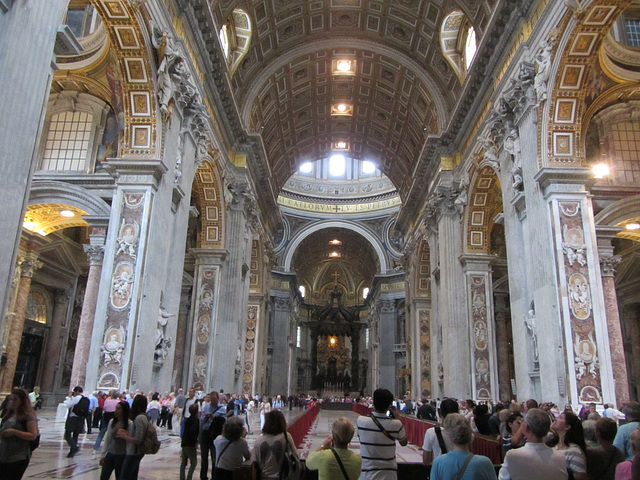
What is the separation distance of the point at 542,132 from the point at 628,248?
335 inches

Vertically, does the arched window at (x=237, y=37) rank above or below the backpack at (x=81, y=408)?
above

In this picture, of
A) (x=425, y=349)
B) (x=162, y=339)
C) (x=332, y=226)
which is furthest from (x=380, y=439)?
(x=332, y=226)

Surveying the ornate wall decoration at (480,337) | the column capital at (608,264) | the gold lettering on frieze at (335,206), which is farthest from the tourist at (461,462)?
the gold lettering on frieze at (335,206)

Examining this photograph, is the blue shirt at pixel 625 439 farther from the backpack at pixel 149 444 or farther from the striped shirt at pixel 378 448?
the backpack at pixel 149 444

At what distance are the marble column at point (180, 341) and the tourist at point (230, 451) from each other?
50.2 feet

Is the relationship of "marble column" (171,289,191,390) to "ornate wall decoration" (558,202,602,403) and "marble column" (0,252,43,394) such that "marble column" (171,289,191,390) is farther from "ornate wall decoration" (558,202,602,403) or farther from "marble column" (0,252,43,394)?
"ornate wall decoration" (558,202,602,403)

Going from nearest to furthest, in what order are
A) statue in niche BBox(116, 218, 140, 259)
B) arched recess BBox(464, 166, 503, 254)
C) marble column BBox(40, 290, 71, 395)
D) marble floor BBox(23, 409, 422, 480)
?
marble floor BBox(23, 409, 422, 480), statue in niche BBox(116, 218, 140, 259), arched recess BBox(464, 166, 503, 254), marble column BBox(40, 290, 71, 395)

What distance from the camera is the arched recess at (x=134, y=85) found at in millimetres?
11016

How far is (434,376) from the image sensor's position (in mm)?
21078

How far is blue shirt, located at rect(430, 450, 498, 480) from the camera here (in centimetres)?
295

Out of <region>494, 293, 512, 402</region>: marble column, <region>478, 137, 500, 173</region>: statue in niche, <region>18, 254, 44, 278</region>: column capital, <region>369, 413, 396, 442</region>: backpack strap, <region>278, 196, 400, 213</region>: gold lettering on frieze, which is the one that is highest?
<region>278, 196, 400, 213</region>: gold lettering on frieze

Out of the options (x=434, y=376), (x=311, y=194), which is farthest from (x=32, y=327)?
(x=311, y=194)

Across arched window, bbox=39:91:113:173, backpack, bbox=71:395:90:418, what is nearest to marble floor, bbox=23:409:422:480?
backpack, bbox=71:395:90:418

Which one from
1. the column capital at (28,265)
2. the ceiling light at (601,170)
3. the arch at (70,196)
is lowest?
the column capital at (28,265)
